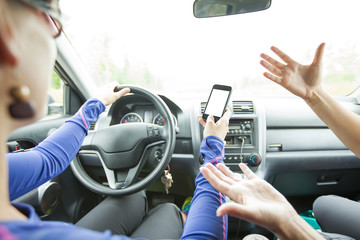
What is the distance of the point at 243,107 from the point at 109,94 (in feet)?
3.65

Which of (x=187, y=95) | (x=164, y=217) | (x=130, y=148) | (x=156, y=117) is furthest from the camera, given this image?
(x=187, y=95)

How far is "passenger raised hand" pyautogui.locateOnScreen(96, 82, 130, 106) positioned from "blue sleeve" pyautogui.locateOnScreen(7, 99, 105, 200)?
0.05 meters

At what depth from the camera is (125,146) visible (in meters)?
1.52

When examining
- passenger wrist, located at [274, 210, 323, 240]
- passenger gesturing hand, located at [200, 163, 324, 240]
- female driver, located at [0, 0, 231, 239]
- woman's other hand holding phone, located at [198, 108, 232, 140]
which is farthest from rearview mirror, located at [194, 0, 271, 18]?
passenger wrist, located at [274, 210, 323, 240]

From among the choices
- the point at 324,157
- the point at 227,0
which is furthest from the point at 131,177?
the point at 324,157

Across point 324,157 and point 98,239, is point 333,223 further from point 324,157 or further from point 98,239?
point 98,239

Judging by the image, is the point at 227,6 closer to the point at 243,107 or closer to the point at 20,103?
the point at 243,107

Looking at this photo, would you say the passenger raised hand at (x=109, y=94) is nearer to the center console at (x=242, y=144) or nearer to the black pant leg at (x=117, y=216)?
the black pant leg at (x=117, y=216)

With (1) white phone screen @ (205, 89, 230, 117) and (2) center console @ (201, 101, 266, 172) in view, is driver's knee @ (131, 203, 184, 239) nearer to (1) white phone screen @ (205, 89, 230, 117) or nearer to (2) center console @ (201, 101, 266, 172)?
(2) center console @ (201, 101, 266, 172)

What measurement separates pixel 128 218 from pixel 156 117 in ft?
2.67

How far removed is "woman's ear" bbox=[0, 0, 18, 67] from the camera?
0.42 m

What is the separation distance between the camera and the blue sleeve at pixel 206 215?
809mm

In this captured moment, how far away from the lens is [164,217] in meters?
1.40

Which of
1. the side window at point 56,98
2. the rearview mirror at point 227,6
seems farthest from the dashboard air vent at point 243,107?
the side window at point 56,98
